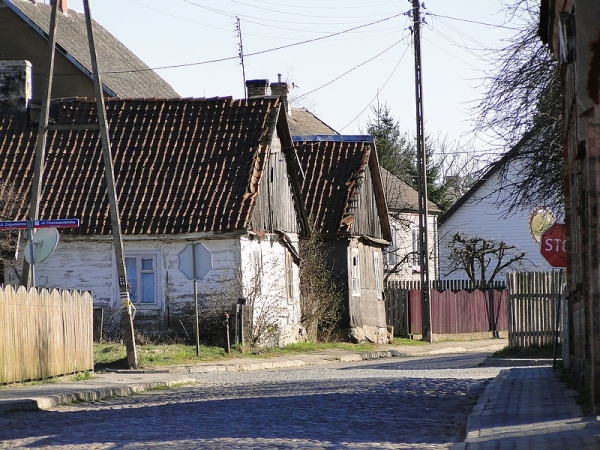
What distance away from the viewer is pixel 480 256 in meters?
49.5

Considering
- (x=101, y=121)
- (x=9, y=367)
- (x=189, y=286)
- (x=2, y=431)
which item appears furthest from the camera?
Answer: (x=189, y=286)

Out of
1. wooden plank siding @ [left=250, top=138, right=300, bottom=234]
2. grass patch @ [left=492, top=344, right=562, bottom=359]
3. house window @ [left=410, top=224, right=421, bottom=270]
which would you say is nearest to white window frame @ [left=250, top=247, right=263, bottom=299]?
wooden plank siding @ [left=250, top=138, right=300, bottom=234]

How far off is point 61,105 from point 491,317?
2165 centimetres

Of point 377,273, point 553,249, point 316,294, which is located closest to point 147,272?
point 316,294

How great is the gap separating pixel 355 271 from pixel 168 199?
937 centimetres

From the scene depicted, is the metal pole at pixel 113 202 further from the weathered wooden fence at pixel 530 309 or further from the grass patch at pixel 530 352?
the weathered wooden fence at pixel 530 309

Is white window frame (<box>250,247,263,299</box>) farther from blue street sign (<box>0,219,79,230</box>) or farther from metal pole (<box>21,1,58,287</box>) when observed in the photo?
blue street sign (<box>0,219,79,230</box>)

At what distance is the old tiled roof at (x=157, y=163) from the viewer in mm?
28906

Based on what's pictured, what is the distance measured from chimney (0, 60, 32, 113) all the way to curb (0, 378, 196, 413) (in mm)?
15981

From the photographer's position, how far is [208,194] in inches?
1149

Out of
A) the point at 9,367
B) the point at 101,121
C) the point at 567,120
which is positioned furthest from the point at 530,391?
the point at 101,121

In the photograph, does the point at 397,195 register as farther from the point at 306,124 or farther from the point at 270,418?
the point at 270,418

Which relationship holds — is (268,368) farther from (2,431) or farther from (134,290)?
(2,431)

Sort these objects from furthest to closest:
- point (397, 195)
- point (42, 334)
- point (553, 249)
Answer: point (397, 195)
point (553, 249)
point (42, 334)
